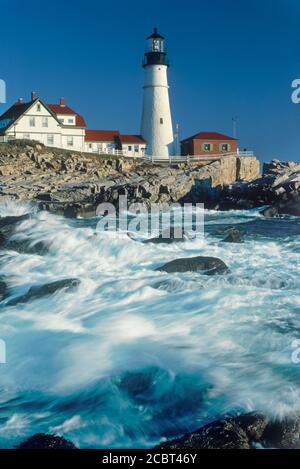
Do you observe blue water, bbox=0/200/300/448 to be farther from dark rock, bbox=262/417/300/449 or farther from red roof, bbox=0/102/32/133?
red roof, bbox=0/102/32/133

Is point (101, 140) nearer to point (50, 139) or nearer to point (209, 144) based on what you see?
point (50, 139)

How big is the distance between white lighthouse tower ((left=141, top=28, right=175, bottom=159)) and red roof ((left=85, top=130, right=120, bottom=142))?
8.31 feet

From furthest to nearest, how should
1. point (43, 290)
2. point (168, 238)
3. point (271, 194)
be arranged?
point (271, 194) < point (168, 238) < point (43, 290)

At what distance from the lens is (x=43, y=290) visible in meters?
11.7

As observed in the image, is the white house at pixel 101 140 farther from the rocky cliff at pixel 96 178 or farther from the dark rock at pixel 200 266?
the dark rock at pixel 200 266

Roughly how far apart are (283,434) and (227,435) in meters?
0.65

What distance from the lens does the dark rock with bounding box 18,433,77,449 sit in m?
6.16

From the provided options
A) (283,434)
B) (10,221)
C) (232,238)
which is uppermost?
(10,221)

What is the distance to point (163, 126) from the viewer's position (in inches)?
1748

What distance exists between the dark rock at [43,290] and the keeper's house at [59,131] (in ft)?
Answer: 93.0

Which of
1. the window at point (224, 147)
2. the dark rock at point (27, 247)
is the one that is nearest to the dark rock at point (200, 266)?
the dark rock at point (27, 247)

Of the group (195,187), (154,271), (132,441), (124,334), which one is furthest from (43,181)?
(132,441)

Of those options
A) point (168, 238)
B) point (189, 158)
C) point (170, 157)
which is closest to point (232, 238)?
point (168, 238)

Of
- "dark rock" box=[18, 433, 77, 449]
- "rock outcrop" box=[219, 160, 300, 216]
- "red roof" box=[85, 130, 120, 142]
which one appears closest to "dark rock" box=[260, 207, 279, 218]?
"rock outcrop" box=[219, 160, 300, 216]
